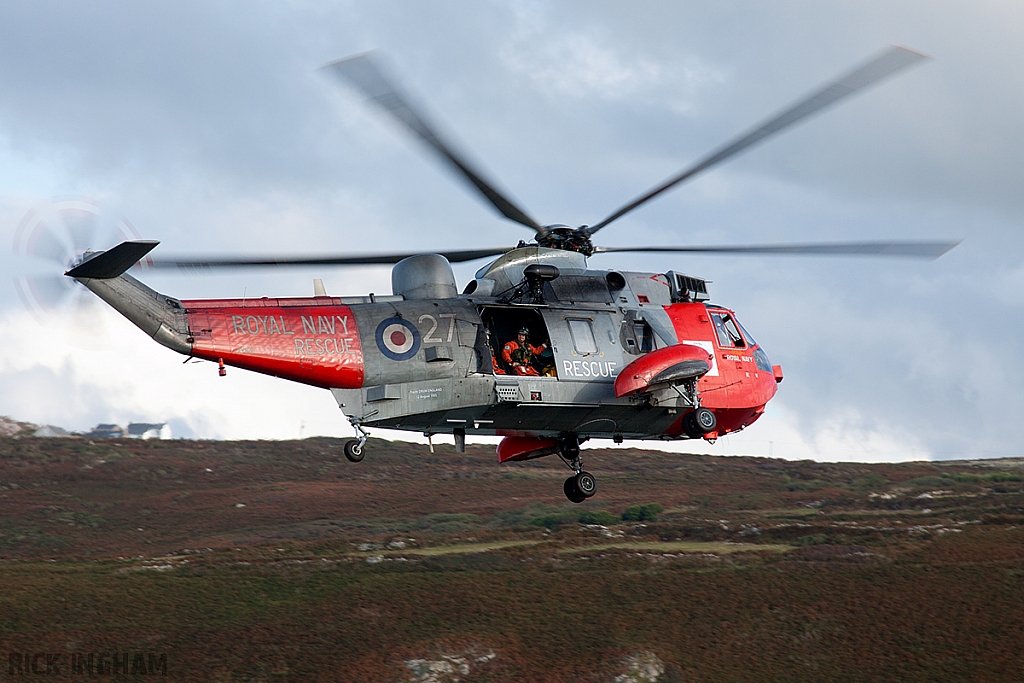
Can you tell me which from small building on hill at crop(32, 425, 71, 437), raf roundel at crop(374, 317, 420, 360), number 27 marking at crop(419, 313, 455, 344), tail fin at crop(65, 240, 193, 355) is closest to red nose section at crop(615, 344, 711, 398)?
number 27 marking at crop(419, 313, 455, 344)

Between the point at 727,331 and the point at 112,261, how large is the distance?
14.5 m

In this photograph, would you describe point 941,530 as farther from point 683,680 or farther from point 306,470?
point 306,470

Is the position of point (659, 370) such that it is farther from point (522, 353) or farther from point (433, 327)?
point (433, 327)

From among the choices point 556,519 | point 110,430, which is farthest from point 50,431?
point 556,519

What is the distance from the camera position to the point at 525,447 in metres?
24.8

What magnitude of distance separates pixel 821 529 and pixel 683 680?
26.2 meters

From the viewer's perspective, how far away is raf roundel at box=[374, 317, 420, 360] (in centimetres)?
2083

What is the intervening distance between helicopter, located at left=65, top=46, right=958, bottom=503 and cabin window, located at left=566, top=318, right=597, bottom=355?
31 mm

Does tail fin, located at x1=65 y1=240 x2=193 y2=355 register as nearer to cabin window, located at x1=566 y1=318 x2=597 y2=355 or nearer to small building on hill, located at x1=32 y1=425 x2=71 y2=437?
cabin window, located at x1=566 y1=318 x2=597 y2=355

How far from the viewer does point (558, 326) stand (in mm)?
22719

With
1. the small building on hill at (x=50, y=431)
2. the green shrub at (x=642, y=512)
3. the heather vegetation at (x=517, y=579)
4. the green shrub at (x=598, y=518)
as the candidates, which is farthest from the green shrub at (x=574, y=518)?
the small building on hill at (x=50, y=431)

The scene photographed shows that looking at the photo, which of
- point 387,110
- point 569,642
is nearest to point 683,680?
point 569,642

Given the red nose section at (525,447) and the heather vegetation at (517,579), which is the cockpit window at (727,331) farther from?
the heather vegetation at (517,579)

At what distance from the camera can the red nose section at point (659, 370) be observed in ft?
74.0
